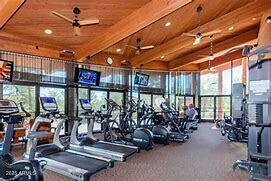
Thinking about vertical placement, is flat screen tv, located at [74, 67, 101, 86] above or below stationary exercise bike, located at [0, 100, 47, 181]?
above

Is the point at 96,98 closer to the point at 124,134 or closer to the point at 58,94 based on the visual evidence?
the point at 58,94

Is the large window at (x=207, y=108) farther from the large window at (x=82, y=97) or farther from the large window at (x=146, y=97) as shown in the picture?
the large window at (x=82, y=97)

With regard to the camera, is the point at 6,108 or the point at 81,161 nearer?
the point at 6,108

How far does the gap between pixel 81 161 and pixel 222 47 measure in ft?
31.0

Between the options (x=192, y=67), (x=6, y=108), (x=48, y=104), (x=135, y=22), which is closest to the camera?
(x=6, y=108)

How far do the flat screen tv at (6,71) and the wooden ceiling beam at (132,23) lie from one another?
2543mm

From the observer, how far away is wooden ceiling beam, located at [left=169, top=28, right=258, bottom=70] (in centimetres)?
1000

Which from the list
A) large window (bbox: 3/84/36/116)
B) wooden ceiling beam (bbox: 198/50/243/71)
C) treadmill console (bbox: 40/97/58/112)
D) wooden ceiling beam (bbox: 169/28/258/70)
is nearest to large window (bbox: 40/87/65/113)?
large window (bbox: 3/84/36/116)

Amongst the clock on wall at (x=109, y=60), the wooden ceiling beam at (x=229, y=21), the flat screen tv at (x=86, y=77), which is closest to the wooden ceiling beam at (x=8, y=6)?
the flat screen tv at (x=86, y=77)

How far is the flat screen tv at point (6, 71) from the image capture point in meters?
6.07

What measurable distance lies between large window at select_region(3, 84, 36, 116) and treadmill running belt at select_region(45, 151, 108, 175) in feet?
9.86

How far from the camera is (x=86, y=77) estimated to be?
7.83 m

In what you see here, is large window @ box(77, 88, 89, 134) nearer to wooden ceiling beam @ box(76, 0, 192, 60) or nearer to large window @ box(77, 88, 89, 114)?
large window @ box(77, 88, 89, 114)

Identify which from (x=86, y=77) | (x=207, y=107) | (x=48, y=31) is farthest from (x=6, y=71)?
(x=207, y=107)
